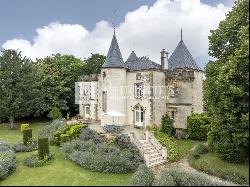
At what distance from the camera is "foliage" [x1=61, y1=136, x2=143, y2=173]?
29.5 m

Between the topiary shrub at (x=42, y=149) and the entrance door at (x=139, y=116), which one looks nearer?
the topiary shrub at (x=42, y=149)

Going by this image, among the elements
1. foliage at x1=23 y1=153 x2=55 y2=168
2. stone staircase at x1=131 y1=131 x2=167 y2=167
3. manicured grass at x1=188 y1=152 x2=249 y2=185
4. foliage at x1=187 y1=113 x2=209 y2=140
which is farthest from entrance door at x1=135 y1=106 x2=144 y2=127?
foliage at x1=23 y1=153 x2=55 y2=168

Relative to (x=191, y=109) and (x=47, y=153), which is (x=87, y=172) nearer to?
(x=47, y=153)

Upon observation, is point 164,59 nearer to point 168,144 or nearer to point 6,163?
point 168,144

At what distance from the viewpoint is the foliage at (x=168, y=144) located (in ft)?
109

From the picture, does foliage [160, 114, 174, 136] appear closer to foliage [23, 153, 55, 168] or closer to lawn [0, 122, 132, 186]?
lawn [0, 122, 132, 186]

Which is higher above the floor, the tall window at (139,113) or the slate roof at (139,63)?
the slate roof at (139,63)

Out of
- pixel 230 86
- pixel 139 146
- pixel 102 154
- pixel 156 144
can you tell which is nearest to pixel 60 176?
pixel 102 154

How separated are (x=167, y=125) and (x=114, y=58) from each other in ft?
34.0

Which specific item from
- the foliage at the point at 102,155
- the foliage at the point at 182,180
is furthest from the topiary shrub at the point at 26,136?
the foliage at the point at 182,180

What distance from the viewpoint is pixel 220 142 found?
1126 inches

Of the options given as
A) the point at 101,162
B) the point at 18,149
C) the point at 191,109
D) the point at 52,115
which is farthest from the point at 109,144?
the point at 52,115

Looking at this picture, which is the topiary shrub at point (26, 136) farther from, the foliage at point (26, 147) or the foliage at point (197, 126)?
the foliage at point (197, 126)

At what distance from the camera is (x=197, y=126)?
40.1 meters
